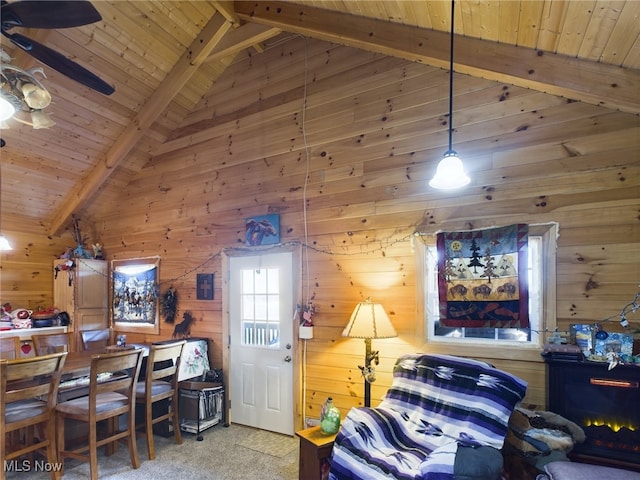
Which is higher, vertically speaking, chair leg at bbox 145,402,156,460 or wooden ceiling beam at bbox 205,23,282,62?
wooden ceiling beam at bbox 205,23,282,62

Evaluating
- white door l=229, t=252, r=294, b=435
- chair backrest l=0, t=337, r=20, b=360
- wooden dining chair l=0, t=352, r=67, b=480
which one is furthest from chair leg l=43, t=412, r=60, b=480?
white door l=229, t=252, r=294, b=435

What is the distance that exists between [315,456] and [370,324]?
1.04 meters

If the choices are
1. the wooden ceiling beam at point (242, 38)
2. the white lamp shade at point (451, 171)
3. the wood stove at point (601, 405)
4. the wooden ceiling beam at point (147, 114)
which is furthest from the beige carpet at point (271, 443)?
the wooden ceiling beam at point (242, 38)

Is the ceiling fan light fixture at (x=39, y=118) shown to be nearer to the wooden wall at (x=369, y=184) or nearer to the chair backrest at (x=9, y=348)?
the wooden wall at (x=369, y=184)

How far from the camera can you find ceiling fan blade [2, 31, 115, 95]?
7.59ft

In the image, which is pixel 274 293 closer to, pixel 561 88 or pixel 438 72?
pixel 438 72

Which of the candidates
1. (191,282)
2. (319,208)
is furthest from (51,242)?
(319,208)

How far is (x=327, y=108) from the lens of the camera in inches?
156

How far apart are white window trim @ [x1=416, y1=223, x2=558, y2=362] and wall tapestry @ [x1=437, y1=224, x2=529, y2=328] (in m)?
0.13

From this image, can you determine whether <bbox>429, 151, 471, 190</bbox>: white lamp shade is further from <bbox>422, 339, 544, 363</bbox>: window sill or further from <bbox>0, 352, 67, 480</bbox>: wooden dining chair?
<bbox>0, 352, 67, 480</bbox>: wooden dining chair

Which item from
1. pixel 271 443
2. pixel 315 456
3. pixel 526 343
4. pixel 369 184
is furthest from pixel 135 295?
pixel 526 343

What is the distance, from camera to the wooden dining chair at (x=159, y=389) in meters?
3.42

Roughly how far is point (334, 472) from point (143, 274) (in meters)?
4.06

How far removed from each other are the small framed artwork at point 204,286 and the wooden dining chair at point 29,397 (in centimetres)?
185
